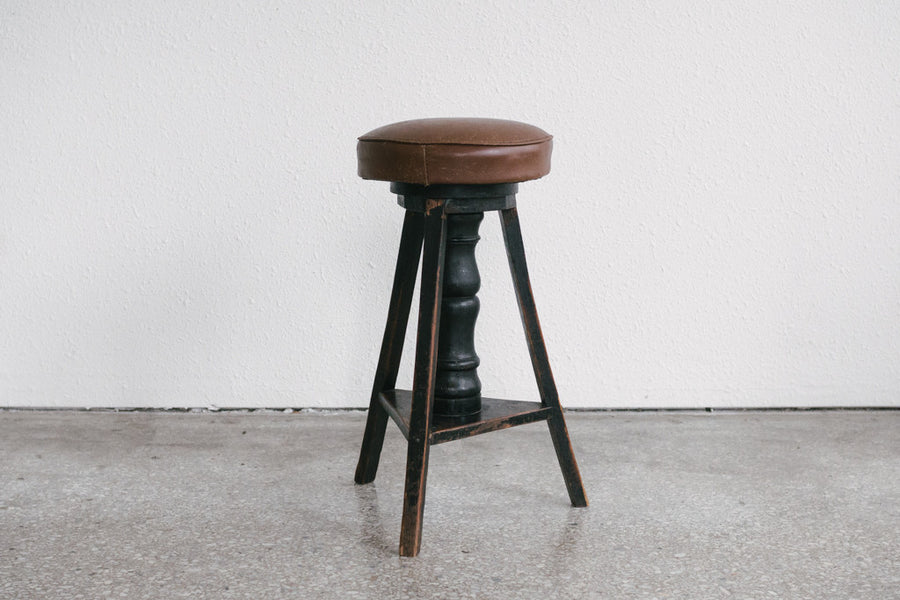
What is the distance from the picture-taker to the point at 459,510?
2.05 meters

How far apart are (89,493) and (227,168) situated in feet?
3.44

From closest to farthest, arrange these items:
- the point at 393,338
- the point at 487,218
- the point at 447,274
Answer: the point at 447,274
the point at 393,338
the point at 487,218

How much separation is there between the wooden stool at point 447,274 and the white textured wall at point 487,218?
0.74 meters

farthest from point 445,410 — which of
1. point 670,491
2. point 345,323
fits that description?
point 345,323

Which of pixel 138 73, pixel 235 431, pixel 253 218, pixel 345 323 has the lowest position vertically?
pixel 235 431

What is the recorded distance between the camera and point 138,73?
267 cm

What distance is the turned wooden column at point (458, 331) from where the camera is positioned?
1958 millimetres

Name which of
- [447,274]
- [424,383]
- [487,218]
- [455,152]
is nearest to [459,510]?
[424,383]

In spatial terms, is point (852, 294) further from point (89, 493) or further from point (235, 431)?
point (89, 493)

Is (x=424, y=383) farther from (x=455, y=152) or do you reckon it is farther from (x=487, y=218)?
(x=487, y=218)

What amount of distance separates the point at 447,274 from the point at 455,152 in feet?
1.04

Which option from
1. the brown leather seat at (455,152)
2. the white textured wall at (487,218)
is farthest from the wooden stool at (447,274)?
the white textured wall at (487,218)

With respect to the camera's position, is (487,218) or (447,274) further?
(487,218)

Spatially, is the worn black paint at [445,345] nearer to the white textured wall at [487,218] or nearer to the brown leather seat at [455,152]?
the brown leather seat at [455,152]
